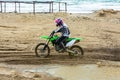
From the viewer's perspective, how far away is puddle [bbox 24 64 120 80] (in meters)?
12.0

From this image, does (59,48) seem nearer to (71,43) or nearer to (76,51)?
(71,43)

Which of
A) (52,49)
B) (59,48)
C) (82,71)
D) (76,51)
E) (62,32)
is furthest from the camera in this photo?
(52,49)

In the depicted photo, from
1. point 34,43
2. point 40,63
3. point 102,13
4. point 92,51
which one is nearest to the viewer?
point 40,63

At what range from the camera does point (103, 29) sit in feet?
79.6

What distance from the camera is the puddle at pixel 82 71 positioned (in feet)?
39.3

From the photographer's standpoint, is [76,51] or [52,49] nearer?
[76,51]

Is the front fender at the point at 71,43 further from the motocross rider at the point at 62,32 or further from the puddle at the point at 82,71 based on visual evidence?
the puddle at the point at 82,71

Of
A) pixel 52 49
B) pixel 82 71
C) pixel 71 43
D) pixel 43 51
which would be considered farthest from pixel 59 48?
pixel 82 71

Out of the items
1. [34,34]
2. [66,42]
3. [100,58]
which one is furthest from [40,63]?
[34,34]

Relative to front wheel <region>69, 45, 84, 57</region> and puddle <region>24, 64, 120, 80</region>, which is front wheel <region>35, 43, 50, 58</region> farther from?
puddle <region>24, 64, 120, 80</region>

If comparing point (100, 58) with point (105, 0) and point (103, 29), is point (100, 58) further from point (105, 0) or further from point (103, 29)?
point (105, 0)

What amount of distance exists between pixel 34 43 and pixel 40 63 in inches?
172

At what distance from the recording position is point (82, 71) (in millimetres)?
12961

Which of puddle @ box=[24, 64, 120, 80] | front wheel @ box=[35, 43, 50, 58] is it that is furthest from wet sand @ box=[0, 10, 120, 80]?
puddle @ box=[24, 64, 120, 80]
